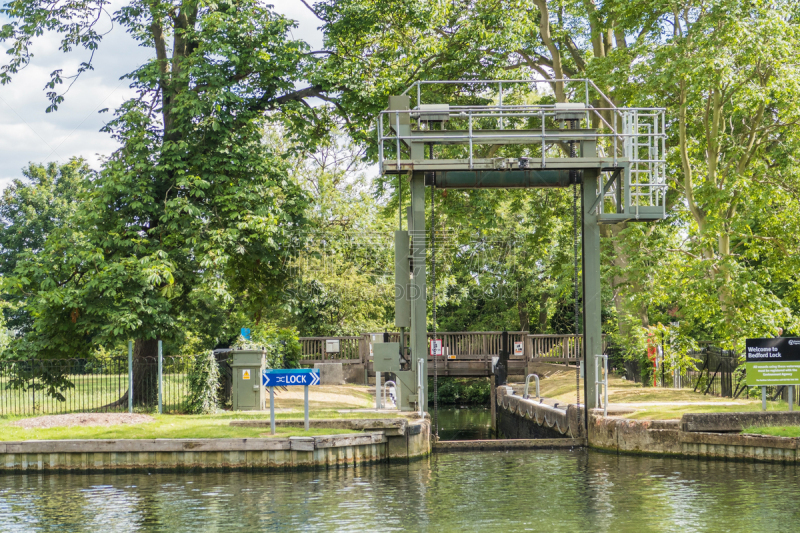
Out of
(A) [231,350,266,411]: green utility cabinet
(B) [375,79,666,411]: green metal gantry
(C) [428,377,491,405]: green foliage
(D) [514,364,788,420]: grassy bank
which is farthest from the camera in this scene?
(C) [428,377,491,405]: green foliage

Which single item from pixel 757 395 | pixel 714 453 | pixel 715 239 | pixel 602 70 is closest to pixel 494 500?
pixel 714 453

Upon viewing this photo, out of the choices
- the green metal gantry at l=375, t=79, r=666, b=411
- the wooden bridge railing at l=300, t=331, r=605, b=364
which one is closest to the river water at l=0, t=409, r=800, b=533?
the green metal gantry at l=375, t=79, r=666, b=411

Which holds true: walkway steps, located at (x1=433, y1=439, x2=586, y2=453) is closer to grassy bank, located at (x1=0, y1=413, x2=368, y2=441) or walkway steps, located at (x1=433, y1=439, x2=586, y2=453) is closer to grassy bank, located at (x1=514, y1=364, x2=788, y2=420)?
grassy bank, located at (x1=514, y1=364, x2=788, y2=420)

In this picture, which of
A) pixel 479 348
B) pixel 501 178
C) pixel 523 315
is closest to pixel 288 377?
pixel 501 178

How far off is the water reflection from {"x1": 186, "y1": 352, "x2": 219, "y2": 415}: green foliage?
4.97 metres

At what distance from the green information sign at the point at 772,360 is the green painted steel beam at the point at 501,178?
5496 mm

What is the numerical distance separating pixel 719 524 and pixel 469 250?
28651 millimetres

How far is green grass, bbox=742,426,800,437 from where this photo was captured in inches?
572

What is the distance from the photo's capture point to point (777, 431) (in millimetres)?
14711

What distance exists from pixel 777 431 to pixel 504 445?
544 centimetres

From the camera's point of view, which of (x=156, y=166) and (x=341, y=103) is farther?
(x=341, y=103)

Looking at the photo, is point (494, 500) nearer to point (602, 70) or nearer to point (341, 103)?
point (341, 103)

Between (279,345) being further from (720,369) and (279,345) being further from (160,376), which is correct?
(720,369)

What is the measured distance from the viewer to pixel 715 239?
22875mm
